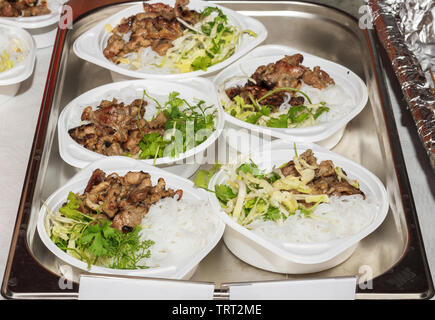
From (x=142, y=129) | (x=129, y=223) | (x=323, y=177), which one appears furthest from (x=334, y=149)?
(x=129, y=223)

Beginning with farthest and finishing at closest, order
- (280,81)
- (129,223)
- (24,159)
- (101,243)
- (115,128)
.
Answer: (280,81), (24,159), (115,128), (129,223), (101,243)

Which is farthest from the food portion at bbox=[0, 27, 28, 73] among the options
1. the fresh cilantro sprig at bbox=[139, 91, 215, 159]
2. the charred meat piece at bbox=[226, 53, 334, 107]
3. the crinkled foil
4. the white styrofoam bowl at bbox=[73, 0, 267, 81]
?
the crinkled foil

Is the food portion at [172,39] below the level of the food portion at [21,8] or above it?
above

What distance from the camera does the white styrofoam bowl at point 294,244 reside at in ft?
7.04

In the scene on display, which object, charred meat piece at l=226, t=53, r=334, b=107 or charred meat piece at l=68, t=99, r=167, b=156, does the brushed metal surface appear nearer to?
charred meat piece at l=68, t=99, r=167, b=156

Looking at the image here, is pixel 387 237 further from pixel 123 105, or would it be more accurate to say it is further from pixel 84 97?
pixel 84 97

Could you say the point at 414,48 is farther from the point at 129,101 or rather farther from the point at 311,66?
the point at 129,101

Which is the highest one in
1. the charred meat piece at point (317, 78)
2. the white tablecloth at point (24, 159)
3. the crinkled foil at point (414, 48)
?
the crinkled foil at point (414, 48)

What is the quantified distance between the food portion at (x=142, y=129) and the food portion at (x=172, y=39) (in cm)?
43

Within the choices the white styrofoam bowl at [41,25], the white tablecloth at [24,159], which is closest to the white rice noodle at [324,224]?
the white tablecloth at [24,159]

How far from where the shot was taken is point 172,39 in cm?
342

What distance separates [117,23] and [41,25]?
1.74 feet

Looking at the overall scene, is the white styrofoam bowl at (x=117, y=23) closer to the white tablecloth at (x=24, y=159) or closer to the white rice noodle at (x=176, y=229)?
the white tablecloth at (x=24, y=159)

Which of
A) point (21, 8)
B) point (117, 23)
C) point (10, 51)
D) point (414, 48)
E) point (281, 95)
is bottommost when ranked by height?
point (10, 51)
